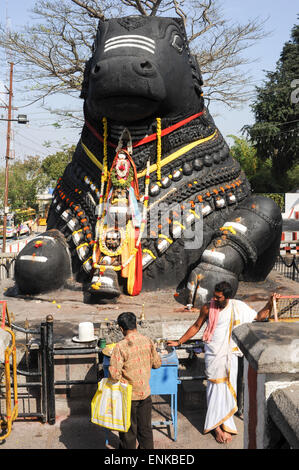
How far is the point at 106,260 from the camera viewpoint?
537cm

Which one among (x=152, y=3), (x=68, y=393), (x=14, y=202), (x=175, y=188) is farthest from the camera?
Answer: (x=14, y=202)

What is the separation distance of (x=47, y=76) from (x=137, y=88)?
12.7m

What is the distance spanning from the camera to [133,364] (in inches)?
125

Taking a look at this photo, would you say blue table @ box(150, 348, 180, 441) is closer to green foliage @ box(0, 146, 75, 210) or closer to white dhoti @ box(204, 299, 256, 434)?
white dhoti @ box(204, 299, 256, 434)

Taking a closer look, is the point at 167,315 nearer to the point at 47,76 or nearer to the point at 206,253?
the point at 206,253

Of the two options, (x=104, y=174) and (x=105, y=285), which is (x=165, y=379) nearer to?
(x=105, y=285)

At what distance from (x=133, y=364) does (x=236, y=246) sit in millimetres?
2422

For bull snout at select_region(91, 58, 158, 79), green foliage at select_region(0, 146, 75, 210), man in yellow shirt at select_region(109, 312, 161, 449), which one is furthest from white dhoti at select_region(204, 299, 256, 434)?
green foliage at select_region(0, 146, 75, 210)

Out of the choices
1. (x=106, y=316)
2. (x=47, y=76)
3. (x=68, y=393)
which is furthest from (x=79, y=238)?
(x=47, y=76)

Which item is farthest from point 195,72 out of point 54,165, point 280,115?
point 54,165

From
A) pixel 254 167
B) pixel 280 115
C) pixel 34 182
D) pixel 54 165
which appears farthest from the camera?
pixel 54 165

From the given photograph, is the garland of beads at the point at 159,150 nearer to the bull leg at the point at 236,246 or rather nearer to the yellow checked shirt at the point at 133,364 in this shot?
the bull leg at the point at 236,246

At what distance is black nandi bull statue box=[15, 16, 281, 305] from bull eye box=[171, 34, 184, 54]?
1 cm

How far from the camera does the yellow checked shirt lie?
10.3ft
